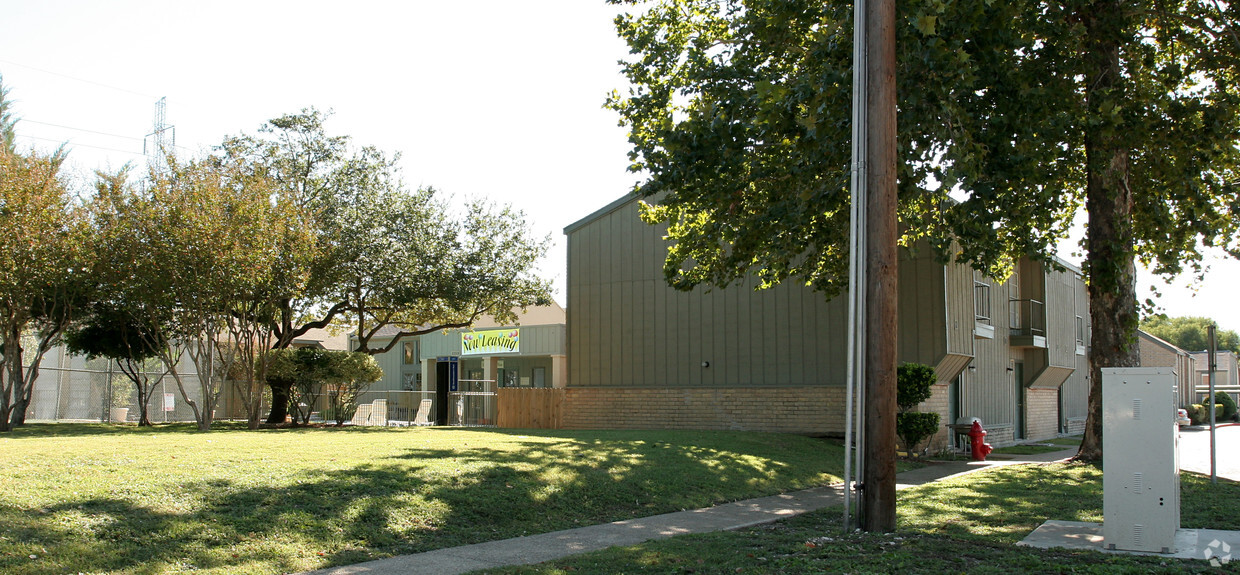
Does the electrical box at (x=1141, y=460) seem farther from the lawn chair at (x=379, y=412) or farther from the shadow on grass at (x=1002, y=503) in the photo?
the lawn chair at (x=379, y=412)

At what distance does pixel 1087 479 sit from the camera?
14.4 meters

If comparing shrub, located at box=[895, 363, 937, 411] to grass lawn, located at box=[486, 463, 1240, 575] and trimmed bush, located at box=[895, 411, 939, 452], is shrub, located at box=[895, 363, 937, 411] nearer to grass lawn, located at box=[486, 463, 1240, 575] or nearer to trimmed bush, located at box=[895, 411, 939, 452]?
trimmed bush, located at box=[895, 411, 939, 452]

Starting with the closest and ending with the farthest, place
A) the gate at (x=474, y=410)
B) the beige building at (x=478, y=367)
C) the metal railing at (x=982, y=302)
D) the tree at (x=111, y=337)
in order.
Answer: the tree at (x=111, y=337), the metal railing at (x=982, y=302), the gate at (x=474, y=410), the beige building at (x=478, y=367)

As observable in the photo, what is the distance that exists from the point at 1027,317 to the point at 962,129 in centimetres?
1767

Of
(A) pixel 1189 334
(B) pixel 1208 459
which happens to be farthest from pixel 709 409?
(A) pixel 1189 334

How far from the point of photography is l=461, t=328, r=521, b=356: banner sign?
35.4 meters

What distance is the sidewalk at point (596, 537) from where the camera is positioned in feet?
23.9

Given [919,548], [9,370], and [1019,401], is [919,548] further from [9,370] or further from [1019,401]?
[1019,401]

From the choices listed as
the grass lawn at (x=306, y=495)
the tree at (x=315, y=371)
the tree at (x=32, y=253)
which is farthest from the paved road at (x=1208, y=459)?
the tree at (x=32, y=253)

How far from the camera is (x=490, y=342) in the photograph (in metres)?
36.6

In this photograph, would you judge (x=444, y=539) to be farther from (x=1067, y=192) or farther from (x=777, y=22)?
(x=1067, y=192)

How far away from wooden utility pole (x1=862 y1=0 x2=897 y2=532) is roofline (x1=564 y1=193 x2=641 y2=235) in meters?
15.5

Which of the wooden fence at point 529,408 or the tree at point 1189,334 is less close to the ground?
the tree at point 1189,334

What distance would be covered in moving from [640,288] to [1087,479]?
12.4 metres
